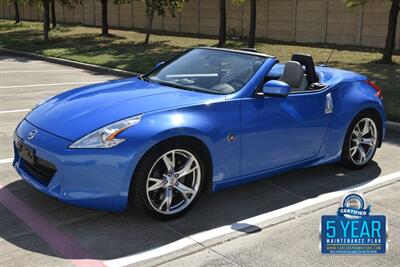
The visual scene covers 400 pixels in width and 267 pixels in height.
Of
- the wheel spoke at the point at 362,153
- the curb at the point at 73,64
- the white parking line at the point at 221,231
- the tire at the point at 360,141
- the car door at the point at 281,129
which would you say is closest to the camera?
the white parking line at the point at 221,231

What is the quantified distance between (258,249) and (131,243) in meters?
0.98

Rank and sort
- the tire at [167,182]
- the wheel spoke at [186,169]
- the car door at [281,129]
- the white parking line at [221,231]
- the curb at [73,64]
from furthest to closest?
the curb at [73,64] < the car door at [281,129] < the wheel spoke at [186,169] < the tire at [167,182] < the white parking line at [221,231]

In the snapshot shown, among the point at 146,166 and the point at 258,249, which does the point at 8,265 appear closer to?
the point at 146,166

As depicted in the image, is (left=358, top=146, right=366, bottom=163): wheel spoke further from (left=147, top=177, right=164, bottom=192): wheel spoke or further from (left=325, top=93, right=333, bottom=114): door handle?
(left=147, top=177, right=164, bottom=192): wheel spoke

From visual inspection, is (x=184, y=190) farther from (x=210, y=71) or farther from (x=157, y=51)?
(x=157, y=51)

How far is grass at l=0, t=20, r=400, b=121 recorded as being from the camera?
12852 mm

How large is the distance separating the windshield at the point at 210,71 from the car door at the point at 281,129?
0.33 meters

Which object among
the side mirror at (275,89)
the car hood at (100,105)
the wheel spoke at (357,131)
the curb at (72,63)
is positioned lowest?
the curb at (72,63)

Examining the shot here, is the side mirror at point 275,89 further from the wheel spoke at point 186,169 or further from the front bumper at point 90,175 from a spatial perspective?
the front bumper at point 90,175

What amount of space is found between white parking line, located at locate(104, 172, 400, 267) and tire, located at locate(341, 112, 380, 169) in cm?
42

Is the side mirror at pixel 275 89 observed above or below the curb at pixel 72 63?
above

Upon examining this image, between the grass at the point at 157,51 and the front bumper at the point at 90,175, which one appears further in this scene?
the grass at the point at 157,51

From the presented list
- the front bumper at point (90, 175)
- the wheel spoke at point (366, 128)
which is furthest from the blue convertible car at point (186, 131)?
the wheel spoke at point (366, 128)

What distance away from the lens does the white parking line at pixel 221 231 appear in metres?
3.62
